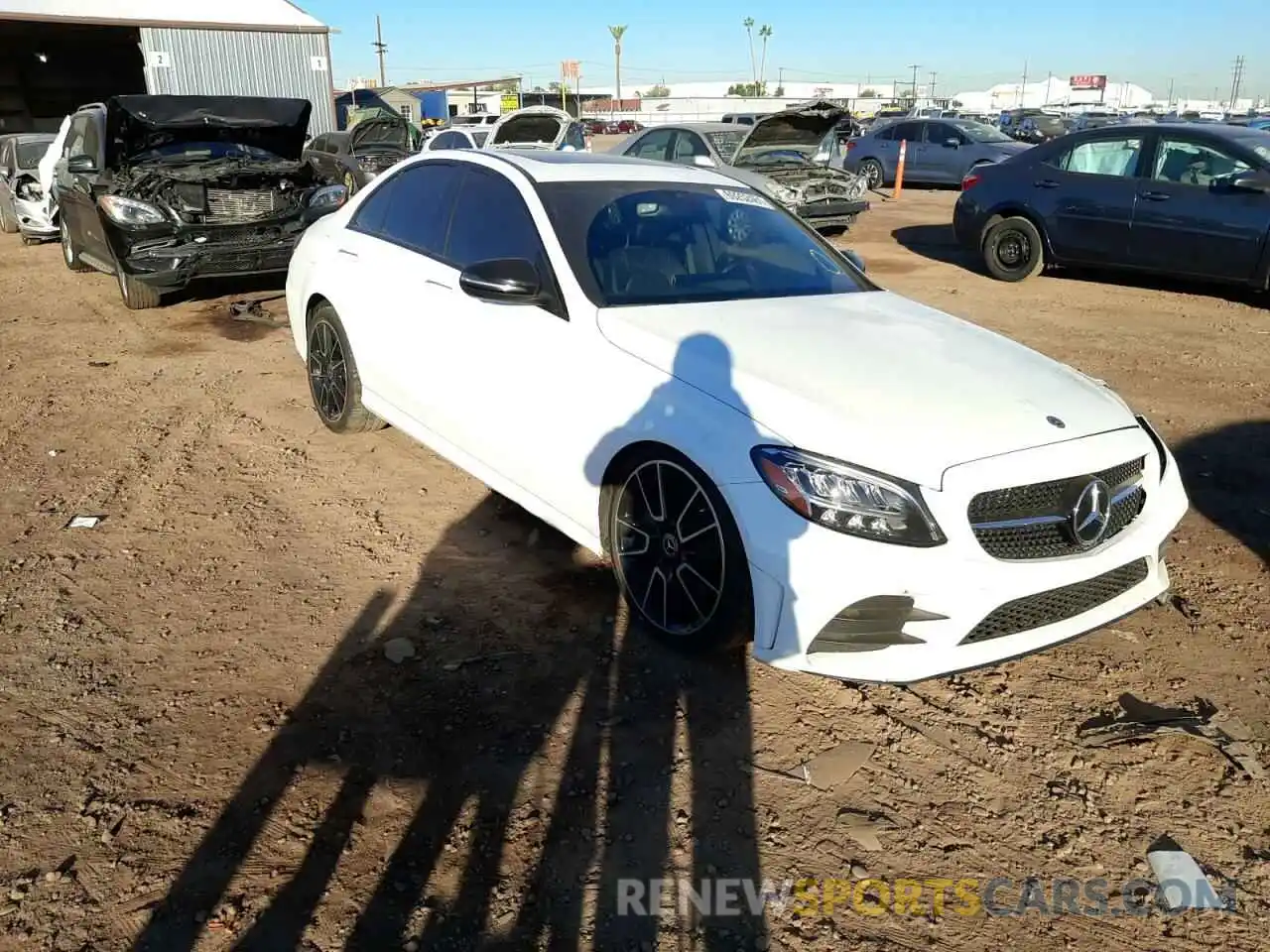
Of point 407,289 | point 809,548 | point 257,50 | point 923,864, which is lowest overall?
point 923,864

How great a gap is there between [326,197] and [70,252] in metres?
3.60

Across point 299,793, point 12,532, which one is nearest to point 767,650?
point 299,793

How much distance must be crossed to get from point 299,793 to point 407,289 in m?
2.45

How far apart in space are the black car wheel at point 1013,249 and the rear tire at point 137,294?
339 inches

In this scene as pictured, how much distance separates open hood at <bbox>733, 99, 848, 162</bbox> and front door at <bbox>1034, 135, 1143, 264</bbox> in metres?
4.06

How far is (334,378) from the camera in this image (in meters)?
5.32

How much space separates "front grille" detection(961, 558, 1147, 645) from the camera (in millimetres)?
2896

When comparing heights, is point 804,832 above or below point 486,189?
below

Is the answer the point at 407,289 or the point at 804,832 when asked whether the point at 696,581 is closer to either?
the point at 804,832

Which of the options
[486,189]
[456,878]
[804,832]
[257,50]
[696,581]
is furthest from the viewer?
[257,50]

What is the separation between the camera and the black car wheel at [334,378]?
5109mm

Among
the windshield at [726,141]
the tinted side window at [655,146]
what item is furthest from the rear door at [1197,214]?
the tinted side window at [655,146]

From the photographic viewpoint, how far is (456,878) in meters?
2.46

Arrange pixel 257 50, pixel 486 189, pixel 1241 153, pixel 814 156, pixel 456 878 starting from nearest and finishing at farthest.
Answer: pixel 456 878, pixel 486 189, pixel 1241 153, pixel 814 156, pixel 257 50
